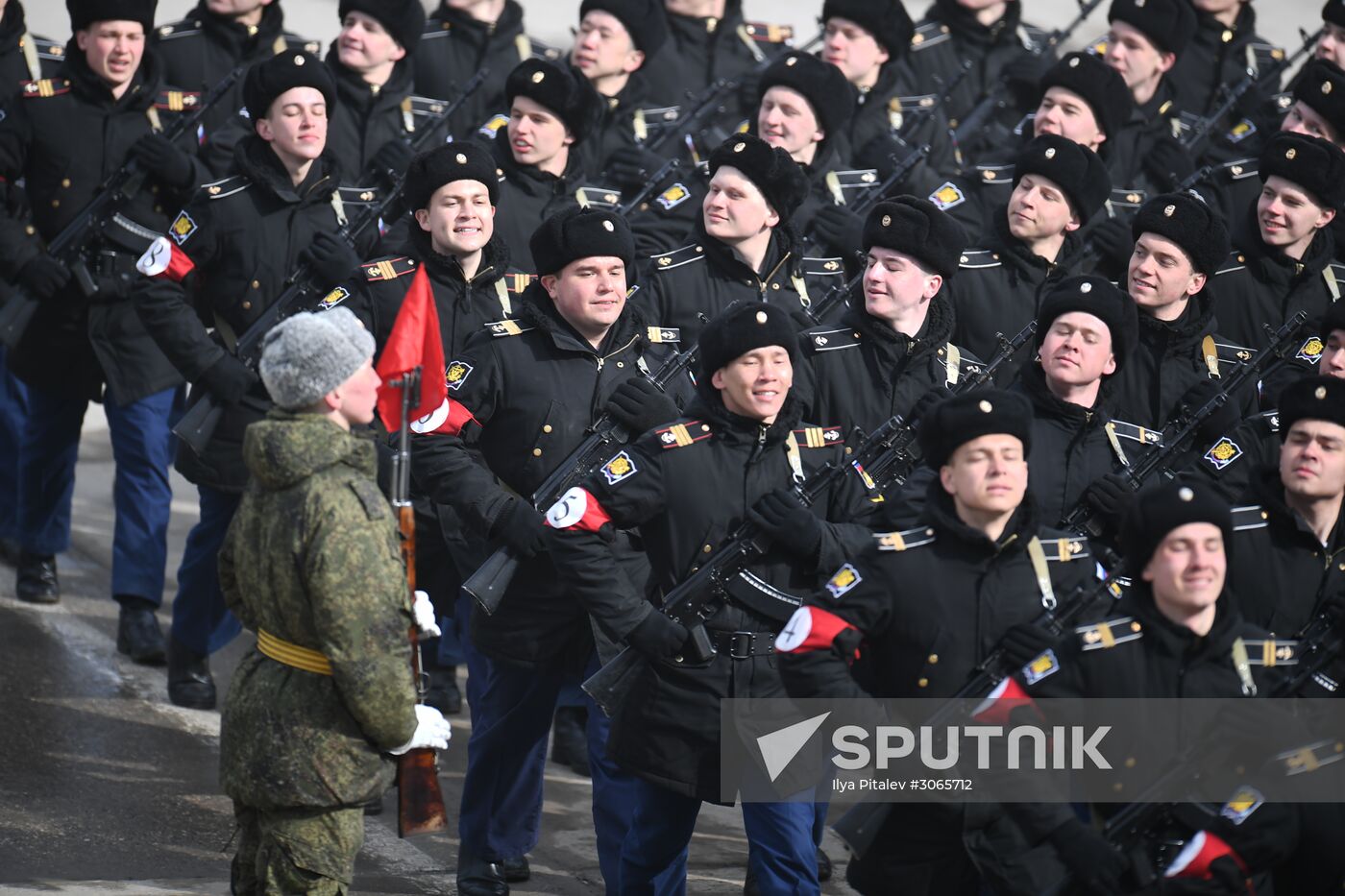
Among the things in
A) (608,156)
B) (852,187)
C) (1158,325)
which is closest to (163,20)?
(608,156)

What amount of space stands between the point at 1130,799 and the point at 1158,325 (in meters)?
2.75

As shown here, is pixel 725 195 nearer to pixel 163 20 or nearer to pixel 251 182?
→ pixel 251 182

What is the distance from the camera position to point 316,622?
16.8 feet

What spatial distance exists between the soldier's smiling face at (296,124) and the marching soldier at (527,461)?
4.82 ft

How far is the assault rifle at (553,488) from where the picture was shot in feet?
22.7

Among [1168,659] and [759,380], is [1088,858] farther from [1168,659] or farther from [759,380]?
[759,380]

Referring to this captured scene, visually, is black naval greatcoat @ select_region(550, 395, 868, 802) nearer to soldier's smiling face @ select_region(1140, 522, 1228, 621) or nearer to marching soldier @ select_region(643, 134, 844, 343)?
soldier's smiling face @ select_region(1140, 522, 1228, 621)

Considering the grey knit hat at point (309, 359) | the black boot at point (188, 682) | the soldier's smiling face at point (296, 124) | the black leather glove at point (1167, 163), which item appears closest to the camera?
the grey knit hat at point (309, 359)

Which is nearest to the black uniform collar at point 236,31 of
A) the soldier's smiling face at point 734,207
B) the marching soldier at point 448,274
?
the marching soldier at point 448,274

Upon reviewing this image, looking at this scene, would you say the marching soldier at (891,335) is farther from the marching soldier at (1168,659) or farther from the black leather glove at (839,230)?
the black leather glove at (839,230)

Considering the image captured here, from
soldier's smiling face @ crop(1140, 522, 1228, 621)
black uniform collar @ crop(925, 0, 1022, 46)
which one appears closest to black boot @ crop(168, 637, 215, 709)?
soldier's smiling face @ crop(1140, 522, 1228, 621)

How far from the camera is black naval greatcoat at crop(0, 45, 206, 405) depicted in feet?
28.8

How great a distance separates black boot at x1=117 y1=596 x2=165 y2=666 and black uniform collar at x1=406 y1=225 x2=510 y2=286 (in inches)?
79.6

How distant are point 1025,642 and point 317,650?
6.12ft
